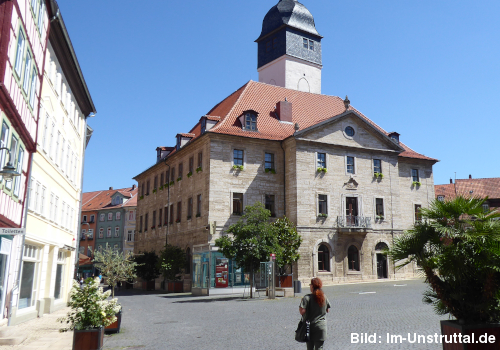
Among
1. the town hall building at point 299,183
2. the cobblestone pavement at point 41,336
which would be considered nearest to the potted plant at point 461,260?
the cobblestone pavement at point 41,336

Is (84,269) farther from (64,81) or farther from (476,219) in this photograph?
(476,219)

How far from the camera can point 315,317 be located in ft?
26.7

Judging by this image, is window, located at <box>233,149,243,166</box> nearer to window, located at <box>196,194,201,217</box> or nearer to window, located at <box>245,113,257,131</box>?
window, located at <box>245,113,257,131</box>

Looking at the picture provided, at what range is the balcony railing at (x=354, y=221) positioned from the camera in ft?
122

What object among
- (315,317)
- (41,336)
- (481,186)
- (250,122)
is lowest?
(41,336)

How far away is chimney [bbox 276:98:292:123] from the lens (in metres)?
40.4

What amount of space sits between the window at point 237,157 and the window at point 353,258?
36.0 feet

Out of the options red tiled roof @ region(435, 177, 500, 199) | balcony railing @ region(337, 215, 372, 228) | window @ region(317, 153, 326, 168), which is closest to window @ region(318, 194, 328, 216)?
balcony railing @ region(337, 215, 372, 228)

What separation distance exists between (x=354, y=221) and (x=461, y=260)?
30280 mm

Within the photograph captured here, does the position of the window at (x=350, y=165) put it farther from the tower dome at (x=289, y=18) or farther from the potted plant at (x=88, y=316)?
the potted plant at (x=88, y=316)

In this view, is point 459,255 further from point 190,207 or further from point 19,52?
point 190,207

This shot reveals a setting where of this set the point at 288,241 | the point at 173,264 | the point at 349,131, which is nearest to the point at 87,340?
the point at 288,241

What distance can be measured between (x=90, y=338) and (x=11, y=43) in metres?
8.97

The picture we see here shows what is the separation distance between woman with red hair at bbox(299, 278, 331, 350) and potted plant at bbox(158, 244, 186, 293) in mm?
29589
